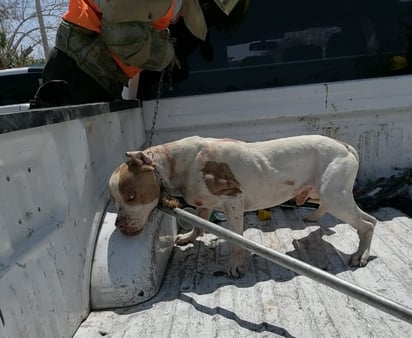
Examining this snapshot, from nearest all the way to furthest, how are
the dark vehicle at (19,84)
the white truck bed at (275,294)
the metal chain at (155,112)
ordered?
the white truck bed at (275,294)
the metal chain at (155,112)
the dark vehicle at (19,84)

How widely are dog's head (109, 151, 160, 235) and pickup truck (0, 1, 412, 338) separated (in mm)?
89

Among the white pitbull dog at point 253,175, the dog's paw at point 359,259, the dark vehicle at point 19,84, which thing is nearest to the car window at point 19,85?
the dark vehicle at point 19,84

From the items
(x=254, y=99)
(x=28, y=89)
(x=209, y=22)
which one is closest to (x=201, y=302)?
(x=254, y=99)

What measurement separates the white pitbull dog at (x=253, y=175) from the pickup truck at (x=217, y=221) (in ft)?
0.78

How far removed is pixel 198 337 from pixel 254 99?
1896 millimetres

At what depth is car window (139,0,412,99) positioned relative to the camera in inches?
122

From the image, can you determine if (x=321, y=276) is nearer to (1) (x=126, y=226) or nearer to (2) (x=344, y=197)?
(2) (x=344, y=197)

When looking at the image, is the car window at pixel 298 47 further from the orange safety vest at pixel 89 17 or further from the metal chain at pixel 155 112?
the orange safety vest at pixel 89 17

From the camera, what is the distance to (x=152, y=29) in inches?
111

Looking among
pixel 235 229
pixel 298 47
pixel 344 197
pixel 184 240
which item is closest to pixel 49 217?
pixel 235 229

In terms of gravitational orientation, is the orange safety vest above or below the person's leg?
above

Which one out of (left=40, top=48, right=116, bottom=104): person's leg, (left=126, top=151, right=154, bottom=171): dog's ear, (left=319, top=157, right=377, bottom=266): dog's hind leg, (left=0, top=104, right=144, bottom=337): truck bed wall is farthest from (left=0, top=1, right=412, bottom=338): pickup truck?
(left=40, top=48, right=116, bottom=104): person's leg

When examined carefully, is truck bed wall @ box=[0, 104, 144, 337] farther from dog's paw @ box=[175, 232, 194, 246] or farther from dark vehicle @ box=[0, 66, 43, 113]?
dark vehicle @ box=[0, 66, 43, 113]

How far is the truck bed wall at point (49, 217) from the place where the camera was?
140 centimetres
